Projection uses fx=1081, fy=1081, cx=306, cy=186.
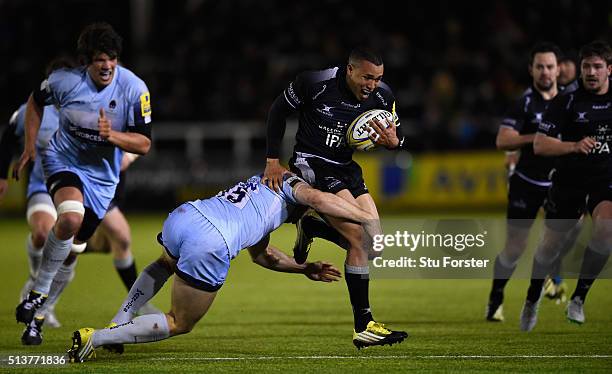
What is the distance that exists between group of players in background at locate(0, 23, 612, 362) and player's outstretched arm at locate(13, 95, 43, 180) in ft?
0.04

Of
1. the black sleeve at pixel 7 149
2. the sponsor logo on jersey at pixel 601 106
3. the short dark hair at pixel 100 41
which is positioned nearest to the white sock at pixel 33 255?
the black sleeve at pixel 7 149

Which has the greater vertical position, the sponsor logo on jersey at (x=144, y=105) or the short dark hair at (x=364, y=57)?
the short dark hair at (x=364, y=57)

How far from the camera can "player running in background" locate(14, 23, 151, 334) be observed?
8055 millimetres

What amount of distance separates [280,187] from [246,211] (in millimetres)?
457

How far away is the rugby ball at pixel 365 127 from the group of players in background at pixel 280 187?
2.5 inches

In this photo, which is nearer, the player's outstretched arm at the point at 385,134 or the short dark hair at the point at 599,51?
the player's outstretched arm at the point at 385,134

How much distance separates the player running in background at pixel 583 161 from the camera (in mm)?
8500

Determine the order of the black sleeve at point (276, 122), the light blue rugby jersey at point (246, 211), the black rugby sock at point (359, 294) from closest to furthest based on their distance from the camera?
the light blue rugby jersey at point (246, 211), the black rugby sock at point (359, 294), the black sleeve at point (276, 122)

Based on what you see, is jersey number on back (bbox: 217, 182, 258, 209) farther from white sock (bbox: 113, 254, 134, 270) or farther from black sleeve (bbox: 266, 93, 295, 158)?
white sock (bbox: 113, 254, 134, 270)

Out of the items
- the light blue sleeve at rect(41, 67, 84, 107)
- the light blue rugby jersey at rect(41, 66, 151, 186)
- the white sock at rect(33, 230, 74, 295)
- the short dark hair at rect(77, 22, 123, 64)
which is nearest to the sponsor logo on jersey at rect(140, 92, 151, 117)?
the light blue rugby jersey at rect(41, 66, 151, 186)

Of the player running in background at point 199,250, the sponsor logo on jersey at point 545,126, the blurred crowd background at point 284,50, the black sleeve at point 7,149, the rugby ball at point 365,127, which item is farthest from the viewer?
the blurred crowd background at point 284,50

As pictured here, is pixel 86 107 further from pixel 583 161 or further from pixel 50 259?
pixel 583 161

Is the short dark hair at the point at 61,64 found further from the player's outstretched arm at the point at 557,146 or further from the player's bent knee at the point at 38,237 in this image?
the player's outstretched arm at the point at 557,146

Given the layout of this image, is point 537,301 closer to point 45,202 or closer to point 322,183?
point 322,183
